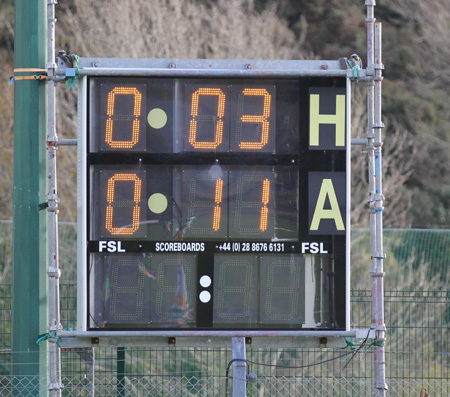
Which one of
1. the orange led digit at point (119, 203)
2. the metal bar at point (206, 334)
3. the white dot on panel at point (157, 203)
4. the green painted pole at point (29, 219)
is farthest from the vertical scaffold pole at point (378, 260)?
the green painted pole at point (29, 219)

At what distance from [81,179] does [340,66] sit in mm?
2298

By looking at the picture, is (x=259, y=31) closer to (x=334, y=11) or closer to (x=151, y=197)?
(x=334, y=11)

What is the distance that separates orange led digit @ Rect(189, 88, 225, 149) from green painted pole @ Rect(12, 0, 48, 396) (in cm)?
142

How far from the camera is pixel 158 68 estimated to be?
697cm

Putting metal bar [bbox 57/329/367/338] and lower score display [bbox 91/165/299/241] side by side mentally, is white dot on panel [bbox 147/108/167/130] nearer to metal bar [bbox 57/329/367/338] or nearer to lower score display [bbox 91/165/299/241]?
lower score display [bbox 91/165/299/241]

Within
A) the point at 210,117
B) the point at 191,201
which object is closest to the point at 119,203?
the point at 191,201

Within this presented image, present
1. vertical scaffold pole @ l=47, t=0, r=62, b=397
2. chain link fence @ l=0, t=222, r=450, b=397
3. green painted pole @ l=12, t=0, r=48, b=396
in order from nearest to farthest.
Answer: vertical scaffold pole @ l=47, t=0, r=62, b=397 → green painted pole @ l=12, t=0, r=48, b=396 → chain link fence @ l=0, t=222, r=450, b=397

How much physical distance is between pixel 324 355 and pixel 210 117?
515cm

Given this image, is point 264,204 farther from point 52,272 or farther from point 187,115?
point 52,272

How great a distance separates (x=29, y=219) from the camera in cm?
738

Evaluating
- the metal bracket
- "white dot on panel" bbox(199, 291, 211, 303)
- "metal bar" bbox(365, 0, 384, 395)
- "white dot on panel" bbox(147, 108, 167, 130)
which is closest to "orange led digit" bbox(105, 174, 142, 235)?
"white dot on panel" bbox(147, 108, 167, 130)

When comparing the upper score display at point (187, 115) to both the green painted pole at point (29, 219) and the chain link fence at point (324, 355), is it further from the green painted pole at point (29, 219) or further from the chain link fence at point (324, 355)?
the chain link fence at point (324, 355)

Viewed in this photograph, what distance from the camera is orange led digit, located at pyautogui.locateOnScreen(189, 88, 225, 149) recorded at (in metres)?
6.94

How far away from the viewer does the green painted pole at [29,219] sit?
739cm
